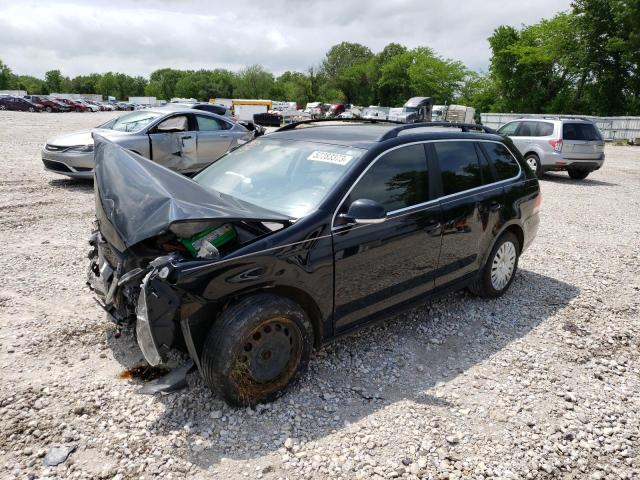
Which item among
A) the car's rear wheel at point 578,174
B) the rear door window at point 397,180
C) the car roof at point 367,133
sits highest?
the car roof at point 367,133

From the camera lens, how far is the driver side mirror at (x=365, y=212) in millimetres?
3158

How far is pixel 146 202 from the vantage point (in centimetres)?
306

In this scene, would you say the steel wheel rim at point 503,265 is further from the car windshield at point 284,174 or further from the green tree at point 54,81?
the green tree at point 54,81

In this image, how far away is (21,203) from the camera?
26.4 ft

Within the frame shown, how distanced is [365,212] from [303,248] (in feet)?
1.58

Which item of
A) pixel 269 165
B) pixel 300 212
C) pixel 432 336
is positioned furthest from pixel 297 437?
pixel 269 165

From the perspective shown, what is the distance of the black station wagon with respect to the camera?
110 inches

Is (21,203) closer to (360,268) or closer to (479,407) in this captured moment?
(360,268)

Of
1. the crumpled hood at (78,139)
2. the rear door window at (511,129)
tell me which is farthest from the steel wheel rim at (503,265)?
the rear door window at (511,129)

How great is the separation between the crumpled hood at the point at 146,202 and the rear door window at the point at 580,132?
12.5 meters

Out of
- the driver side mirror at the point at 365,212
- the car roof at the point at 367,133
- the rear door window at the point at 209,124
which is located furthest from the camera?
the rear door window at the point at 209,124

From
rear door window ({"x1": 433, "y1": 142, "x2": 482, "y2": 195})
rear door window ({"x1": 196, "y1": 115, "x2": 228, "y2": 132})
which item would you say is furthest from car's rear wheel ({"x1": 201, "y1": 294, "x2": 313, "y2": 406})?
rear door window ({"x1": 196, "y1": 115, "x2": 228, "y2": 132})

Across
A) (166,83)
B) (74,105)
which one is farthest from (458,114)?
(166,83)

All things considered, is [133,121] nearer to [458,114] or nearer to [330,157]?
[330,157]
